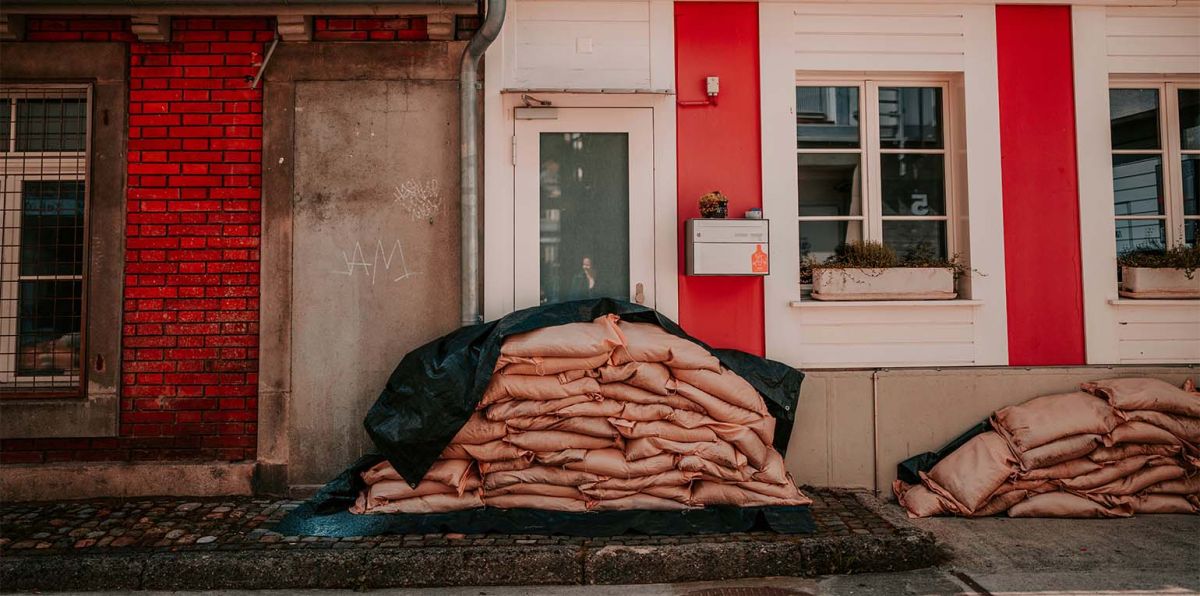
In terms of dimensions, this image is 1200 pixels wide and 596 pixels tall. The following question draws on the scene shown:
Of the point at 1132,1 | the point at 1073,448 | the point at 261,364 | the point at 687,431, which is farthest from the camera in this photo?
the point at 1132,1

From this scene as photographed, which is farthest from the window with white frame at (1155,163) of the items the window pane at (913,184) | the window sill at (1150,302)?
the window pane at (913,184)

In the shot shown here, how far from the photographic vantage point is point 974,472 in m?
4.57

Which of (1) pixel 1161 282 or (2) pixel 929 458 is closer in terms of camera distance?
(2) pixel 929 458

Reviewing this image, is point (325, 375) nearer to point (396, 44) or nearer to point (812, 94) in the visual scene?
point (396, 44)

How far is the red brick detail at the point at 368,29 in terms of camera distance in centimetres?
504

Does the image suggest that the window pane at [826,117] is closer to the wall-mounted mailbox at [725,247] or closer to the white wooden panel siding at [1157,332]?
the wall-mounted mailbox at [725,247]

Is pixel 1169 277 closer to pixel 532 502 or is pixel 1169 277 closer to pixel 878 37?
pixel 878 37

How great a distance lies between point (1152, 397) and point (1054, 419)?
69 centimetres

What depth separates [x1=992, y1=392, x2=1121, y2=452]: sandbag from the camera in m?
4.56

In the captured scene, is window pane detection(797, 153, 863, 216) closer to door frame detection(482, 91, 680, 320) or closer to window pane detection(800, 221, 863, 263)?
window pane detection(800, 221, 863, 263)

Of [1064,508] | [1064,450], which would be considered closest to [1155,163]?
[1064,450]

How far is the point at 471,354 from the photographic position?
4.25 meters

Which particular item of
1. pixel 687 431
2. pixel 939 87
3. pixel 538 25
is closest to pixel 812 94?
pixel 939 87

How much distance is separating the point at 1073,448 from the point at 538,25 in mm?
4676
